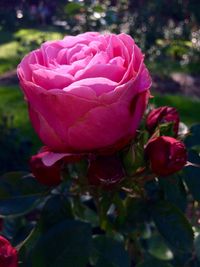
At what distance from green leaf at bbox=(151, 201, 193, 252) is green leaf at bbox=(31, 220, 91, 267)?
0.34 ft

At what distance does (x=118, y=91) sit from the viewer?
0.68 m

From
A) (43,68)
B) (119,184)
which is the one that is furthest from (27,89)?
(119,184)

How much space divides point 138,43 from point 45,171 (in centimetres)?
500

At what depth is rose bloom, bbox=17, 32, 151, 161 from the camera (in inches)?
26.7

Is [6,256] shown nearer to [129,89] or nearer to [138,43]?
[129,89]

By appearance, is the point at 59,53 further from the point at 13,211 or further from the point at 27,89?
the point at 13,211

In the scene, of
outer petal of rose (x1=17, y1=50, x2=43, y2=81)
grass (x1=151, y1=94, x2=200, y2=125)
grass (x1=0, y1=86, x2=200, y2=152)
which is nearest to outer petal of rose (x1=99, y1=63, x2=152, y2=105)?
outer petal of rose (x1=17, y1=50, x2=43, y2=81)

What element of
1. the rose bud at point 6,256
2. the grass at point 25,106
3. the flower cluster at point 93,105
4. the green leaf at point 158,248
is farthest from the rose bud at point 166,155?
the grass at point 25,106

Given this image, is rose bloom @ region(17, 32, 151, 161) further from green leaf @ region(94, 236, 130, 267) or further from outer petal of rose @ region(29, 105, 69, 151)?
green leaf @ region(94, 236, 130, 267)

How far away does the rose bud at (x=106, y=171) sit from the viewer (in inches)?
28.7

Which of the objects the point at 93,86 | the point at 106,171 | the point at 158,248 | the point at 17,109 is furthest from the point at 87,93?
the point at 17,109

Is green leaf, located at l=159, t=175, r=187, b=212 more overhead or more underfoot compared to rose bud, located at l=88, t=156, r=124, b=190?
more underfoot

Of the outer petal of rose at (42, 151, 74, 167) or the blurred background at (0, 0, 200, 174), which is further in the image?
the blurred background at (0, 0, 200, 174)

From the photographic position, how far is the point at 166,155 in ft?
2.41
